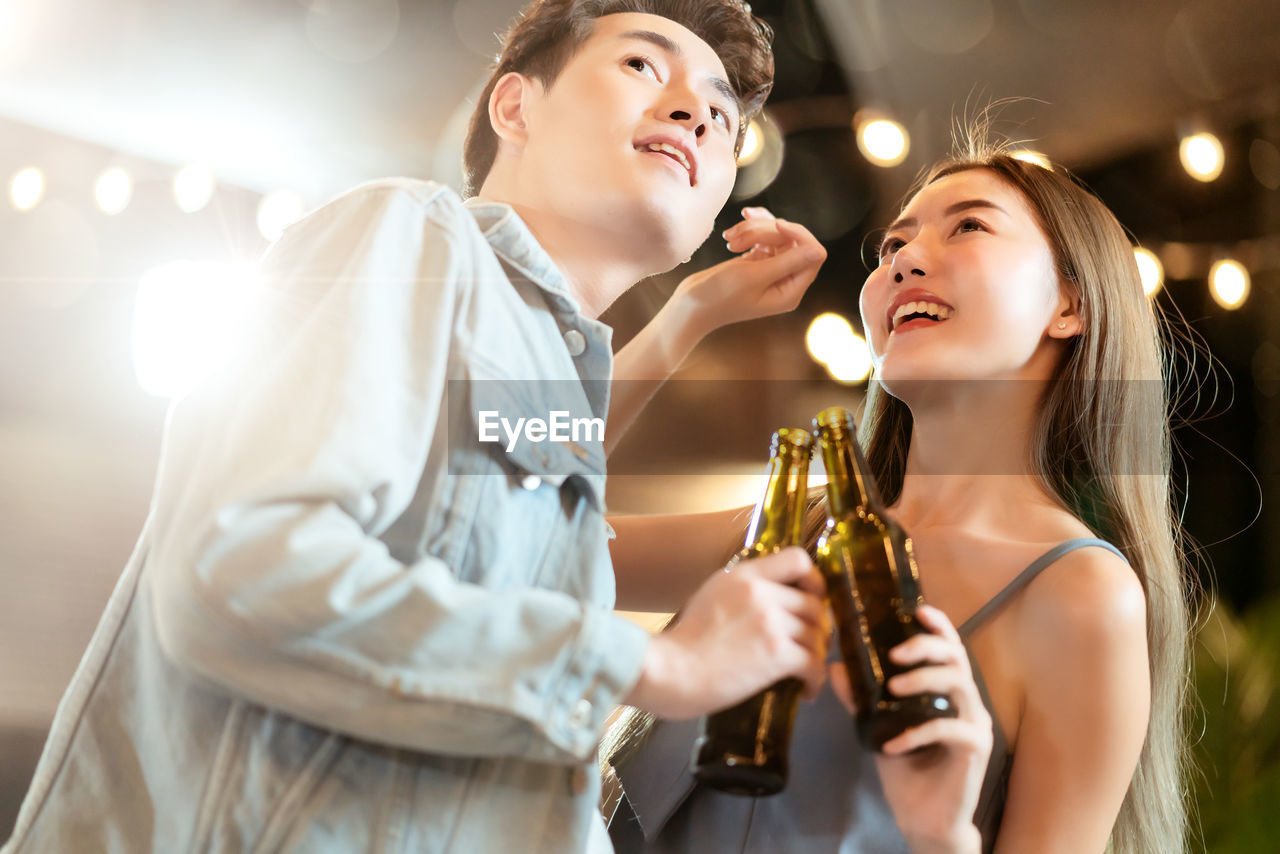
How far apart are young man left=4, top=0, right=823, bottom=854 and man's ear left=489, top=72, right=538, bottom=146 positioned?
0.26 meters

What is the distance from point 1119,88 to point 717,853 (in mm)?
2258

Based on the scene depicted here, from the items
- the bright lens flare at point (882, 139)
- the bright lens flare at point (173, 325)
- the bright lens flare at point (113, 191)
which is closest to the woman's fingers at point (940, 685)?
the bright lens flare at point (173, 325)

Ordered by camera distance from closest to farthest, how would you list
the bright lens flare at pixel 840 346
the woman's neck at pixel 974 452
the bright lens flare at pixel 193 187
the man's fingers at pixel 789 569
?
1. the man's fingers at pixel 789 569
2. the woman's neck at pixel 974 452
3. the bright lens flare at pixel 193 187
4. the bright lens flare at pixel 840 346

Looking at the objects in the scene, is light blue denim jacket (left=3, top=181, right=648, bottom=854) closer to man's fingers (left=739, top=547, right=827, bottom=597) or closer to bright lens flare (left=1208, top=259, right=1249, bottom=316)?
man's fingers (left=739, top=547, right=827, bottom=597)

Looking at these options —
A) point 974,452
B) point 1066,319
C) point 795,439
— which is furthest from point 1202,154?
point 795,439

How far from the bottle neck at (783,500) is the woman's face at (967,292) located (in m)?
0.31

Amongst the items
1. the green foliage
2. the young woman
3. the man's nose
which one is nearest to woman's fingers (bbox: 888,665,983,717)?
the young woman

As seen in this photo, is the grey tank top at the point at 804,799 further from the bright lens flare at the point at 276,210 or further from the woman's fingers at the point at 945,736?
the bright lens flare at the point at 276,210

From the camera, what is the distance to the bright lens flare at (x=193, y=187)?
2295 mm

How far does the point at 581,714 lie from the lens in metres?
0.56

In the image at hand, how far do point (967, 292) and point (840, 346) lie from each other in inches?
73.5

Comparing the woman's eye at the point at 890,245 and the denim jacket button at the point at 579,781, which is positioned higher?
the woman's eye at the point at 890,245

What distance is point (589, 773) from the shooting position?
671 mm

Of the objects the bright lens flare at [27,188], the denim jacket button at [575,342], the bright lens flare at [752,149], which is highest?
the bright lens flare at [752,149]
